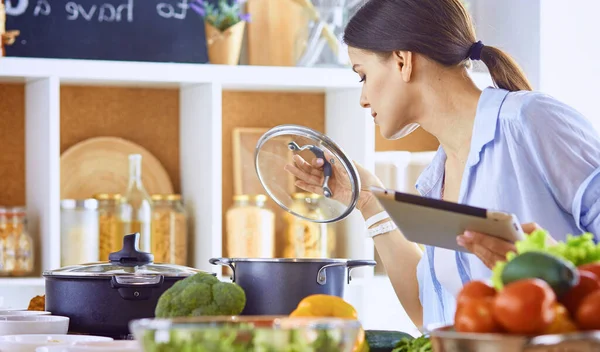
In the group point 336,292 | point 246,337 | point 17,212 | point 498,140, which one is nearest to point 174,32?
point 17,212

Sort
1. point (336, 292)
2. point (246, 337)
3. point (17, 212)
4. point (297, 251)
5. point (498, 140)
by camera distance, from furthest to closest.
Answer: point (297, 251) → point (17, 212) → point (498, 140) → point (336, 292) → point (246, 337)

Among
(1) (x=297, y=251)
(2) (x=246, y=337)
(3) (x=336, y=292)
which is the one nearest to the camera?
(2) (x=246, y=337)

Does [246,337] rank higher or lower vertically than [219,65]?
lower

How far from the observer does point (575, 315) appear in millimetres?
876

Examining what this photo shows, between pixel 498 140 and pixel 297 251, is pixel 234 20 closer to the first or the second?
pixel 297 251

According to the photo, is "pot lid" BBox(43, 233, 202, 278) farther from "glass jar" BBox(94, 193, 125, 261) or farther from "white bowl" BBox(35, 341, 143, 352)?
"glass jar" BBox(94, 193, 125, 261)

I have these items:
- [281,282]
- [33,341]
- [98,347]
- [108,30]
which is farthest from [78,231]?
[98,347]

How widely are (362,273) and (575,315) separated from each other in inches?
89.1

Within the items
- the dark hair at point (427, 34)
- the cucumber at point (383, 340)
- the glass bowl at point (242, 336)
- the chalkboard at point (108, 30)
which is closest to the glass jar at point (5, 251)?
the chalkboard at point (108, 30)

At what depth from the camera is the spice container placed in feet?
9.59

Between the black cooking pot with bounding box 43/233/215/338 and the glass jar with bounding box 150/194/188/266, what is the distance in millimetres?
1392

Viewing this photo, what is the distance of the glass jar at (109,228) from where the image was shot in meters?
2.99

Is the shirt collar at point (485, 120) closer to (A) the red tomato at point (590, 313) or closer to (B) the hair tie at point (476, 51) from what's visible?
(B) the hair tie at point (476, 51)

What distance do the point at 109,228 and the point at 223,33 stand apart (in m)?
0.70
